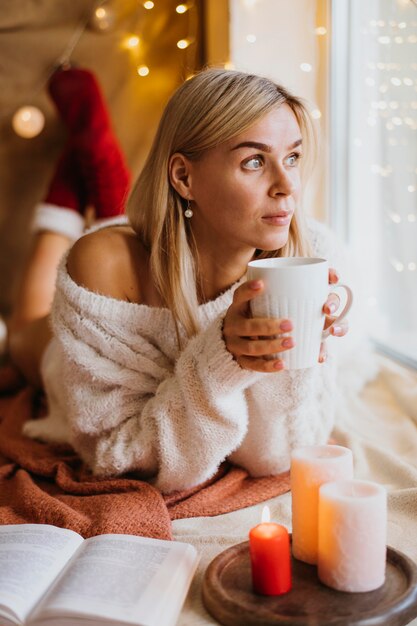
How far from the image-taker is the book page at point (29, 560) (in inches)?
34.3

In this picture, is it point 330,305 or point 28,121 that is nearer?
point 330,305

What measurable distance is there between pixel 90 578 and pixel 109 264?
602 millimetres

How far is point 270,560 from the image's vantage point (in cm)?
85

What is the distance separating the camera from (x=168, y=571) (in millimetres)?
911

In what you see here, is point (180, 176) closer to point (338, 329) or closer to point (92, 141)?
point (338, 329)

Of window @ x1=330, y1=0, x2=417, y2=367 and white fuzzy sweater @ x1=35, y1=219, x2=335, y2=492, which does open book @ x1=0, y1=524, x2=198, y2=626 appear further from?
window @ x1=330, y1=0, x2=417, y2=367

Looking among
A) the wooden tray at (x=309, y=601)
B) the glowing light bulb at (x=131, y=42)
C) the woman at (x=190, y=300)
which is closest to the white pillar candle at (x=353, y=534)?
the wooden tray at (x=309, y=601)

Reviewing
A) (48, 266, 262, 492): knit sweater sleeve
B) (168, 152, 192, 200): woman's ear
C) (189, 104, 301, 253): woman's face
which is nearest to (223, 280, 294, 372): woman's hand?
(48, 266, 262, 492): knit sweater sleeve

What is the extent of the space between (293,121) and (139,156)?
4.69ft

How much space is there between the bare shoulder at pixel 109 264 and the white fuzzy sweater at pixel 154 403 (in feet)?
0.09

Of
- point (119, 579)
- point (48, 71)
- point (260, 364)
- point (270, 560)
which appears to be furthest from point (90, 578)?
point (48, 71)

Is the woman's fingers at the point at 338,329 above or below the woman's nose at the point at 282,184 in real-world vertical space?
below

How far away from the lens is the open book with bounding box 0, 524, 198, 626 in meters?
0.83

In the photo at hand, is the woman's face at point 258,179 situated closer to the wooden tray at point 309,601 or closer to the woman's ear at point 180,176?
the woman's ear at point 180,176
